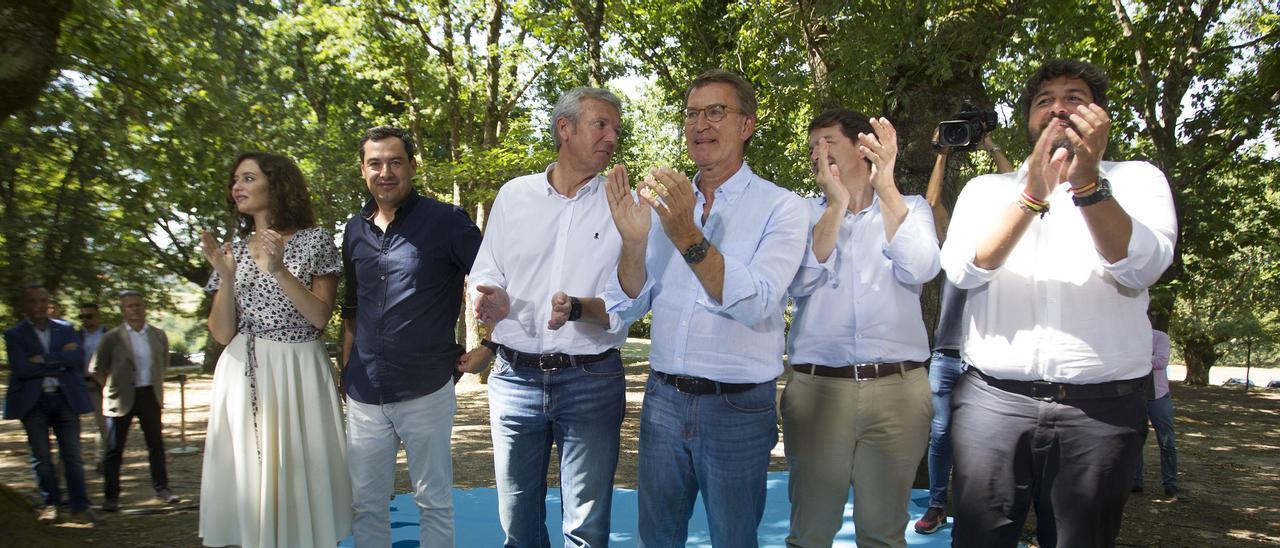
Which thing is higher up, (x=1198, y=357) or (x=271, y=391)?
(x=271, y=391)

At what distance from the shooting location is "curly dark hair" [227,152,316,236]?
12.6 ft

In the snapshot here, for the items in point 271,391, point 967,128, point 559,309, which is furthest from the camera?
point 271,391

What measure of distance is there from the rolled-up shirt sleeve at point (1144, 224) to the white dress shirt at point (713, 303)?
0.90 meters

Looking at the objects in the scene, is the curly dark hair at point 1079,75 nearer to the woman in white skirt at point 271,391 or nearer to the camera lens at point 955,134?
the camera lens at point 955,134

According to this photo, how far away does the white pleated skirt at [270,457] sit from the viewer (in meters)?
3.72

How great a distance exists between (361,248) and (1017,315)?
259 cm

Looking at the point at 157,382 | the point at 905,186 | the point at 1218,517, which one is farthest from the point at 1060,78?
the point at 157,382

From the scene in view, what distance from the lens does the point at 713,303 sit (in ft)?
8.73

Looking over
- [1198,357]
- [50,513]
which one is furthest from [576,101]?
[1198,357]

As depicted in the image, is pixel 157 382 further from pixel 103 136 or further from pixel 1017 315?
pixel 1017 315

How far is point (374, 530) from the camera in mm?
3762

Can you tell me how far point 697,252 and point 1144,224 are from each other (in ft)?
3.92

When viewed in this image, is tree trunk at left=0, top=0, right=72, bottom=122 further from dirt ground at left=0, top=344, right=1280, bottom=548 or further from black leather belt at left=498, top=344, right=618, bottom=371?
black leather belt at left=498, top=344, right=618, bottom=371

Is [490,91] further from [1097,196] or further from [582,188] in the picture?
[1097,196]
